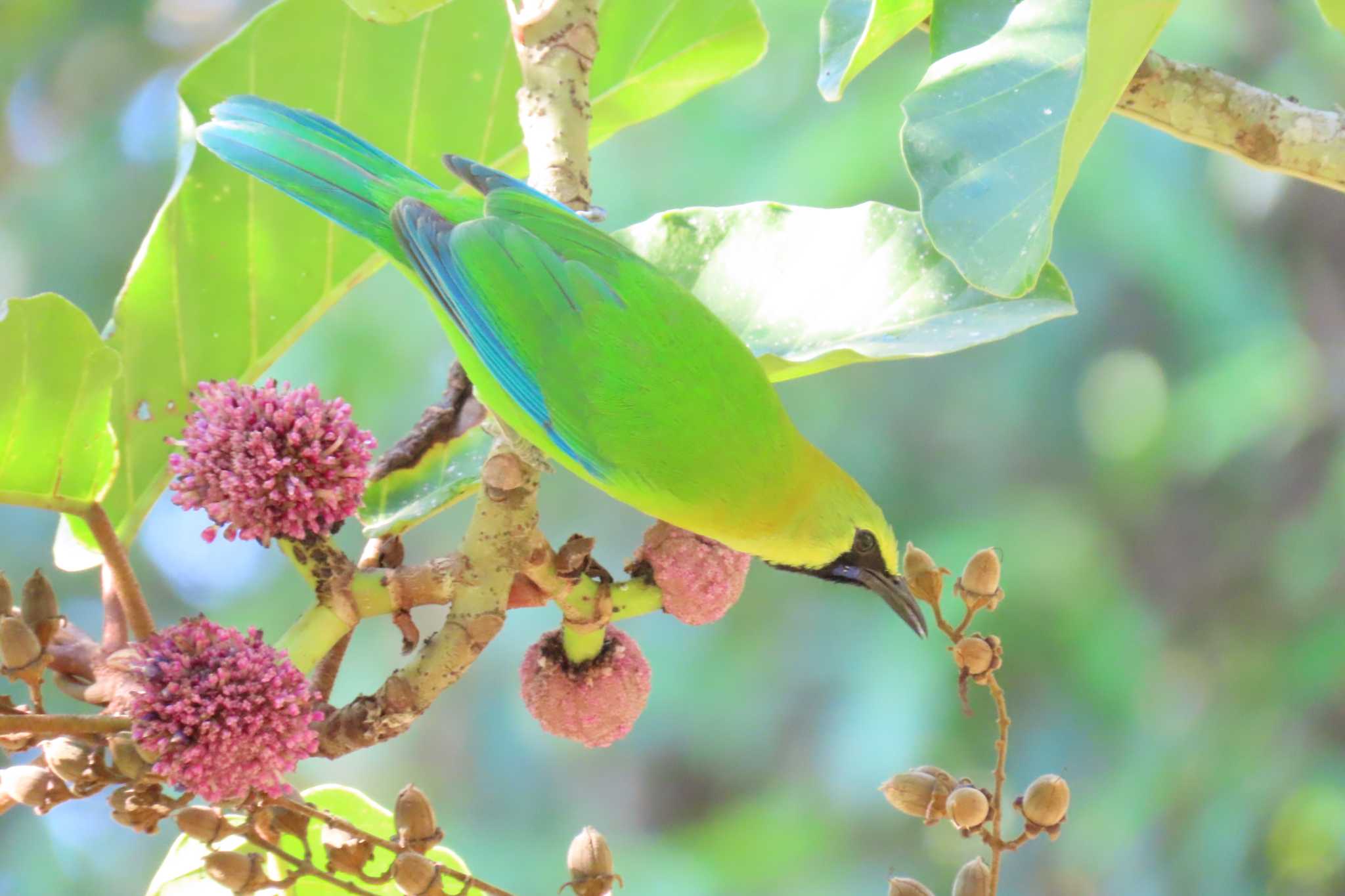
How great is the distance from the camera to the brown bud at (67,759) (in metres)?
0.97

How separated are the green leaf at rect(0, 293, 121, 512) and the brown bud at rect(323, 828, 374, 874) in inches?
16.2

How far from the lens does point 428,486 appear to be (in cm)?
137

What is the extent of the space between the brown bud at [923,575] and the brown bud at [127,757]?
0.61 m

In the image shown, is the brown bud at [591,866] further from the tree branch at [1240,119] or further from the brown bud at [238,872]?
the tree branch at [1240,119]

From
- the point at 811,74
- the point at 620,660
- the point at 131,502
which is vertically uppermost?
the point at 131,502

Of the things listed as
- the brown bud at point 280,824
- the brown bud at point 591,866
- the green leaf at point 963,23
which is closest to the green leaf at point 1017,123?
the green leaf at point 963,23

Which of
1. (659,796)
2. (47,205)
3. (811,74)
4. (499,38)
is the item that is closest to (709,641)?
(659,796)

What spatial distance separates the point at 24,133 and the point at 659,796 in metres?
4.92

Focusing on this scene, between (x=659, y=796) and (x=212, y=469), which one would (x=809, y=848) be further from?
(x=212, y=469)

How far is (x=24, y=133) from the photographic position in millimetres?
7266

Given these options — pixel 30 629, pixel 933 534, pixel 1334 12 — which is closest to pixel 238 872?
pixel 30 629

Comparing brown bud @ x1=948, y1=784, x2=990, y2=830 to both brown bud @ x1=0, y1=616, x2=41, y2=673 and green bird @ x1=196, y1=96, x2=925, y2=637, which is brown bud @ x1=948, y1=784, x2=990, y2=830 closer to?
green bird @ x1=196, y1=96, x2=925, y2=637

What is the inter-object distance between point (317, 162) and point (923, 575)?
879 millimetres

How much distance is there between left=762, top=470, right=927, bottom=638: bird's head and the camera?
5.23 feet
